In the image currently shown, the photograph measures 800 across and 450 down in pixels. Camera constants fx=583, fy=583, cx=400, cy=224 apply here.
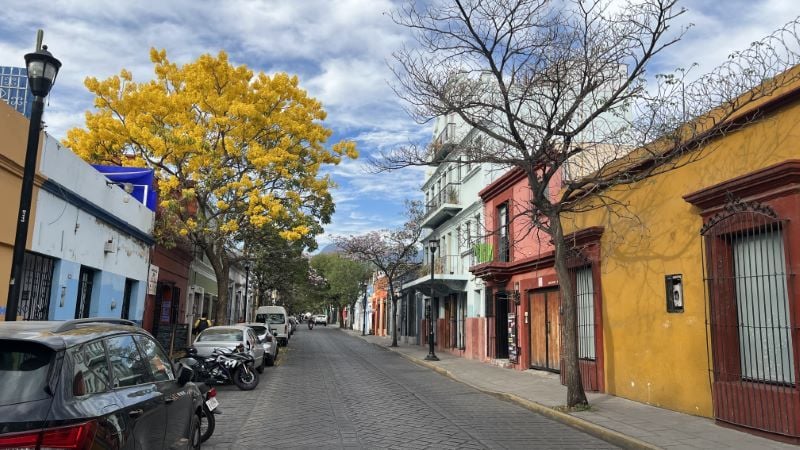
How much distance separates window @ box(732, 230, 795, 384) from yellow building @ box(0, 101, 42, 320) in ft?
37.9

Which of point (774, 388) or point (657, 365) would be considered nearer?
point (774, 388)

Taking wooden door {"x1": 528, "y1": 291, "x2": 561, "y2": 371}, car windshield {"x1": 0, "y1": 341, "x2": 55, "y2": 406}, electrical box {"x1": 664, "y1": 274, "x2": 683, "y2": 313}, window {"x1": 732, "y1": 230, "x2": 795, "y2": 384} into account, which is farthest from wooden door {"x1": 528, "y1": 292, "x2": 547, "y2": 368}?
car windshield {"x1": 0, "y1": 341, "x2": 55, "y2": 406}

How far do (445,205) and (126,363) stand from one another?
23.6 metres

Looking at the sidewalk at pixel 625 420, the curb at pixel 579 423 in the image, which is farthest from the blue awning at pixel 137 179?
the curb at pixel 579 423

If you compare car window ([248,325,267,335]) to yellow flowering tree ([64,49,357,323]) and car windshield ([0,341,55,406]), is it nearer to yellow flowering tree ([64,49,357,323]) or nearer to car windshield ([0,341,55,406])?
yellow flowering tree ([64,49,357,323])

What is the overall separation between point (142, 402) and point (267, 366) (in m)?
16.4

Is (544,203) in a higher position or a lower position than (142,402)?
higher

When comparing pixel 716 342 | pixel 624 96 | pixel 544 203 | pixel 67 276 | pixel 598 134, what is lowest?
pixel 716 342

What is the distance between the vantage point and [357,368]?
1997 cm

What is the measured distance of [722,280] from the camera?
927 centimetres

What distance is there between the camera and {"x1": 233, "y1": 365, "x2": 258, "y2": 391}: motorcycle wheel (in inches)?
527

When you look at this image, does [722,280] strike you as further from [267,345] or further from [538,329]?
[267,345]

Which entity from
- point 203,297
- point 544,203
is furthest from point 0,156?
point 203,297

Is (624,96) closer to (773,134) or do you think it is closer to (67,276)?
(773,134)
